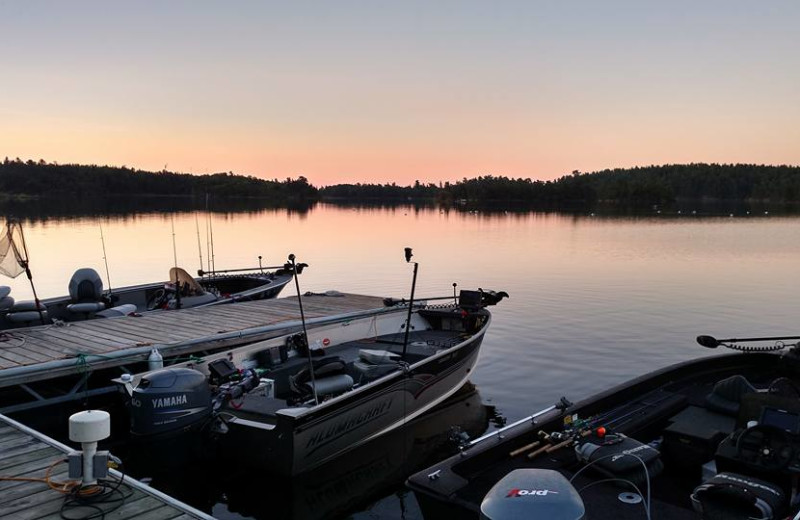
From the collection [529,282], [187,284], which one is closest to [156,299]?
[187,284]

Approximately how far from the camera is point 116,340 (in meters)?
10.4

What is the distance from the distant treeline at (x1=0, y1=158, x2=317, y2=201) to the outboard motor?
121m

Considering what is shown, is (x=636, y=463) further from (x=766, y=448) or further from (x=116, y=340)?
(x=116, y=340)

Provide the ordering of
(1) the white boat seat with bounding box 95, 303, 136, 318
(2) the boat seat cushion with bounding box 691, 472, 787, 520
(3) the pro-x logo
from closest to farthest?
(3) the pro-x logo, (2) the boat seat cushion with bounding box 691, 472, 787, 520, (1) the white boat seat with bounding box 95, 303, 136, 318

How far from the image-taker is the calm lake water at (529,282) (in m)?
12.1

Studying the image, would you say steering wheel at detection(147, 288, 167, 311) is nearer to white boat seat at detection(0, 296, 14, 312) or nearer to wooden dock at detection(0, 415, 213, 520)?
white boat seat at detection(0, 296, 14, 312)

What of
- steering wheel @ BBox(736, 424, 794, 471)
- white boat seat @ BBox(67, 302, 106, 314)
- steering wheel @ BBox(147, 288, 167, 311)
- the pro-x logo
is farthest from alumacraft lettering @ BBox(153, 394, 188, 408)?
steering wheel @ BBox(147, 288, 167, 311)

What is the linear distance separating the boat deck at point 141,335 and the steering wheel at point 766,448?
27.1 feet

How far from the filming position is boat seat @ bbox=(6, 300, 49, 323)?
39.9 ft

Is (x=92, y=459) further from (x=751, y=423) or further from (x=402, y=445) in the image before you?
(x=751, y=423)

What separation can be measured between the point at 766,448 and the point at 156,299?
556 inches

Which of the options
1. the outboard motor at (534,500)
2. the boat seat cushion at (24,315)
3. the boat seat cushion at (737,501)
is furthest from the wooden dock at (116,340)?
the boat seat cushion at (737,501)

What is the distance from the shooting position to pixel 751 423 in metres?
6.12

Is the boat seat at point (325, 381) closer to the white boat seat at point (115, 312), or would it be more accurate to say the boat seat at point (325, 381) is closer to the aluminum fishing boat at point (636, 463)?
the aluminum fishing boat at point (636, 463)
